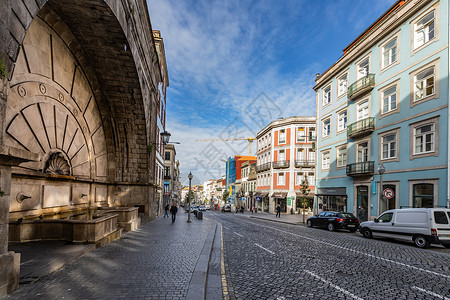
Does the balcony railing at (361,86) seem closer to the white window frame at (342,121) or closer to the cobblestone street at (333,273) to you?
the white window frame at (342,121)

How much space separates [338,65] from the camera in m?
27.7

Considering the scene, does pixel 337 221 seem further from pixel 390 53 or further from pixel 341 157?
pixel 390 53

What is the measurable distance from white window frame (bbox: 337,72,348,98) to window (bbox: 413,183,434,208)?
1137 centimetres

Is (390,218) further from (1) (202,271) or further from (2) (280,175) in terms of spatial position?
(2) (280,175)

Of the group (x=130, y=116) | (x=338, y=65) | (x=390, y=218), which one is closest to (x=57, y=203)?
(x=130, y=116)

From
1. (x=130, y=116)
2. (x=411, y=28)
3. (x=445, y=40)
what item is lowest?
(x=130, y=116)

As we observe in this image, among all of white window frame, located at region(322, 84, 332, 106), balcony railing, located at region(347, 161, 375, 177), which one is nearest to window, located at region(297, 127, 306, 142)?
white window frame, located at region(322, 84, 332, 106)

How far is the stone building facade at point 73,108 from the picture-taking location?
5137 millimetres

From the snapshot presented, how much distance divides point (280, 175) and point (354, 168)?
2311 cm

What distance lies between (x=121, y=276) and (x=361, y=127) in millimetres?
22194

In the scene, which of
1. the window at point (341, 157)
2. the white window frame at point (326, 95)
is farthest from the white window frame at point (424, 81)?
the white window frame at point (326, 95)

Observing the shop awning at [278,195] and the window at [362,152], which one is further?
the shop awning at [278,195]

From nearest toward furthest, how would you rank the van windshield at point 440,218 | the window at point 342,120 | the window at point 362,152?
the van windshield at point 440,218, the window at point 362,152, the window at point 342,120

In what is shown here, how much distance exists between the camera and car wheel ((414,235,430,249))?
40.1 ft
